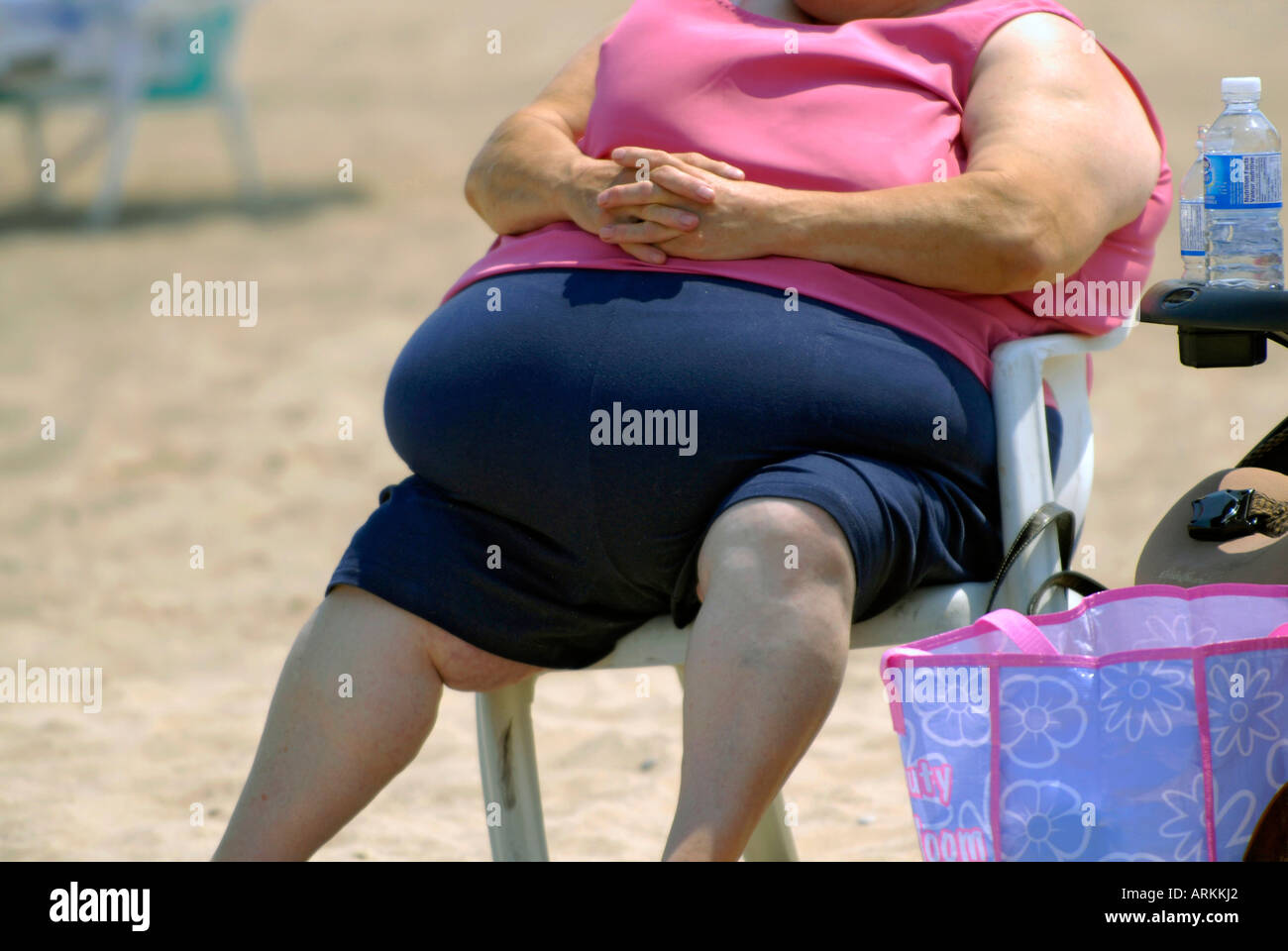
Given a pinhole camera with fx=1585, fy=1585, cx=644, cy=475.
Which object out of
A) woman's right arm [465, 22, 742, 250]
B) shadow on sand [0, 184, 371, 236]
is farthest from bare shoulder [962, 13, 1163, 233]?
shadow on sand [0, 184, 371, 236]

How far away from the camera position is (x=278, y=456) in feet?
17.5

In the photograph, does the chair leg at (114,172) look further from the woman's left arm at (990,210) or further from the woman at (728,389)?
the woman's left arm at (990,210)

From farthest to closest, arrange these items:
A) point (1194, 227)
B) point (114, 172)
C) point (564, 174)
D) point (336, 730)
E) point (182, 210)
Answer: point (182, 210), point (114, 172), point (1194, 227), point (564, 174), point (336, 730)

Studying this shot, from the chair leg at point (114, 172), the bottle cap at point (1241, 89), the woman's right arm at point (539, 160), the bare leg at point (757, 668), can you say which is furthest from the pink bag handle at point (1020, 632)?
the chair leg at point (114, 172)

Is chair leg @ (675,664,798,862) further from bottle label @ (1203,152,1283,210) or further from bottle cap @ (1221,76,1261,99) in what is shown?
bottle cap @ (1221,76,1261,99)

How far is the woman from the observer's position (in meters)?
1.76

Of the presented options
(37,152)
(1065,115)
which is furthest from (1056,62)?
(37,152)

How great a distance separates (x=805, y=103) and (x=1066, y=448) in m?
0.60

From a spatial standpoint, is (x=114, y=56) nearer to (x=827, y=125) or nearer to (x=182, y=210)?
(x=182, y=210)

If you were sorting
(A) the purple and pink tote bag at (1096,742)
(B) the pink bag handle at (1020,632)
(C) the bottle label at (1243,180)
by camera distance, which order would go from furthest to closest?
(C) the bottle label at (1243,180) < (B) the pink bag handle at (1020,632) < (A) the purple and pink tote bag at (1096,742)

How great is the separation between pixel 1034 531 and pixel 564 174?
2.57ft

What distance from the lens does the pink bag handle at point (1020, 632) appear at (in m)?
1.65

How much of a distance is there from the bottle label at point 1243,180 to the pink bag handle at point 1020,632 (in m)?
0.71

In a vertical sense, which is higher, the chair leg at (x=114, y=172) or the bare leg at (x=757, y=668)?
the chair leg at (x=114, y=172)
